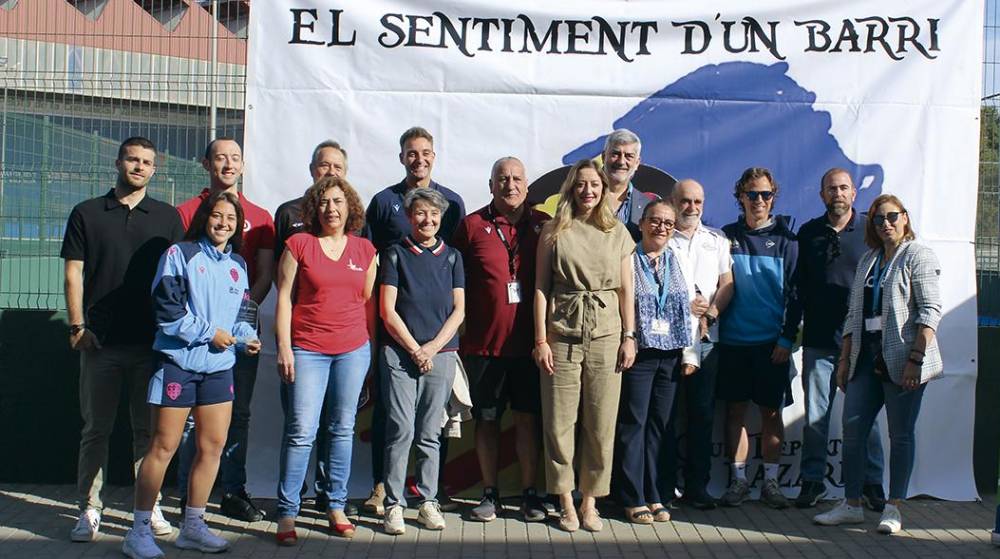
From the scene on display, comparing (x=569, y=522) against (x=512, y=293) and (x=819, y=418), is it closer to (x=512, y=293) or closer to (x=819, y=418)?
(x=512, y=293)

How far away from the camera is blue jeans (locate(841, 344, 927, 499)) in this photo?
5.02 meters

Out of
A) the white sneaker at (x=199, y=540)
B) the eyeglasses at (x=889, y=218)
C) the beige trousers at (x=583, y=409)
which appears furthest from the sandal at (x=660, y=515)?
the white sneaker at (x=199, y=540)

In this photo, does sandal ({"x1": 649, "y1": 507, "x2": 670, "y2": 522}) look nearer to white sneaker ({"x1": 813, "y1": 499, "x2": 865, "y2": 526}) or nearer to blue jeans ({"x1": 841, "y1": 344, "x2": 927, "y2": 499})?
white sneaker ({"x1": 813, "y1": 499, "x2": 865, "y2": 526})

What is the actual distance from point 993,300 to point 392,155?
12.5ft

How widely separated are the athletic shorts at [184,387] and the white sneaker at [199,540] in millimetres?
609

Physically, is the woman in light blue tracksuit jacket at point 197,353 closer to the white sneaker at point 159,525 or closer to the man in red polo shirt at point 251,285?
the white sneaker at point 159,525

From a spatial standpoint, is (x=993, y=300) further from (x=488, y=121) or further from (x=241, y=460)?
(x=241, y=460)

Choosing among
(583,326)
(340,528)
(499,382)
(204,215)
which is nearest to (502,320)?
(499,382)

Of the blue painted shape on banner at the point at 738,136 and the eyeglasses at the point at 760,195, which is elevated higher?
the blue painted shape on banner at the point at 738,136

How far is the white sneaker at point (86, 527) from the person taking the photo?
480cm

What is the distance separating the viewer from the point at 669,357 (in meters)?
5.25

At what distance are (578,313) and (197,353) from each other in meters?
1.83

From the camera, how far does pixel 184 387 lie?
14.6 ft

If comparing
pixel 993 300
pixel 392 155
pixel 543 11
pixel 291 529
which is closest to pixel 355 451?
pixel 291 529
